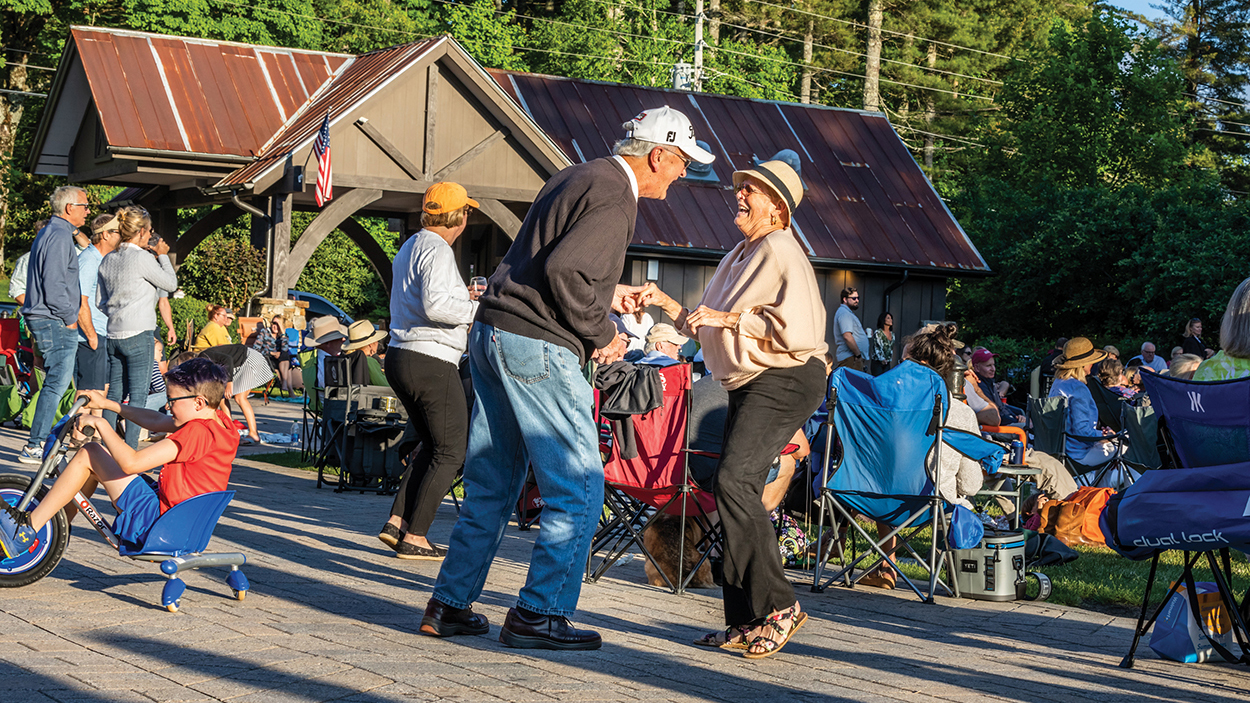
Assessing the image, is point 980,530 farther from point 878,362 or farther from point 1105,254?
point 1105,254

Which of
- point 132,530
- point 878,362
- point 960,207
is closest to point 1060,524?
point 132,530

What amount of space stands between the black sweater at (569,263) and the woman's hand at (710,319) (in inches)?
14.3

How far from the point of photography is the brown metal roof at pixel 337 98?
17328 mm

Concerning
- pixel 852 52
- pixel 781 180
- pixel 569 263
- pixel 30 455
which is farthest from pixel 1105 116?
pixel 569 263

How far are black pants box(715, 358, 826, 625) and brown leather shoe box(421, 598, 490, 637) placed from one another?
988mm

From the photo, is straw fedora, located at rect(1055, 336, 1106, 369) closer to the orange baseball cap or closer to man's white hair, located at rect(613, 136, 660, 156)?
the orange baseball cap

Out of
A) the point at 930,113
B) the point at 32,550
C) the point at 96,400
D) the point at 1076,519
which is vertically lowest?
the point at 32,550

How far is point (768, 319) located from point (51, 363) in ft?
23.6

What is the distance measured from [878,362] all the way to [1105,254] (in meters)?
10.6

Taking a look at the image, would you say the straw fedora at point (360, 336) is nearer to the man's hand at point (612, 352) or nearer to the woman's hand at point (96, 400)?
the man's hand at point (612, 352)

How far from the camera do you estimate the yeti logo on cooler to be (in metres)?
4.75

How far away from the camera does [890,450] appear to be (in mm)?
6492

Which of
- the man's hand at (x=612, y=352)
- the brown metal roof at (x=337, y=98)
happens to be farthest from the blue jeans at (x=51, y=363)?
the brown metal roof at (x=337, y=98)

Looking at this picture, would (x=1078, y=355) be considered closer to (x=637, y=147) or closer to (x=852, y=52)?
(x=637, y=147)
